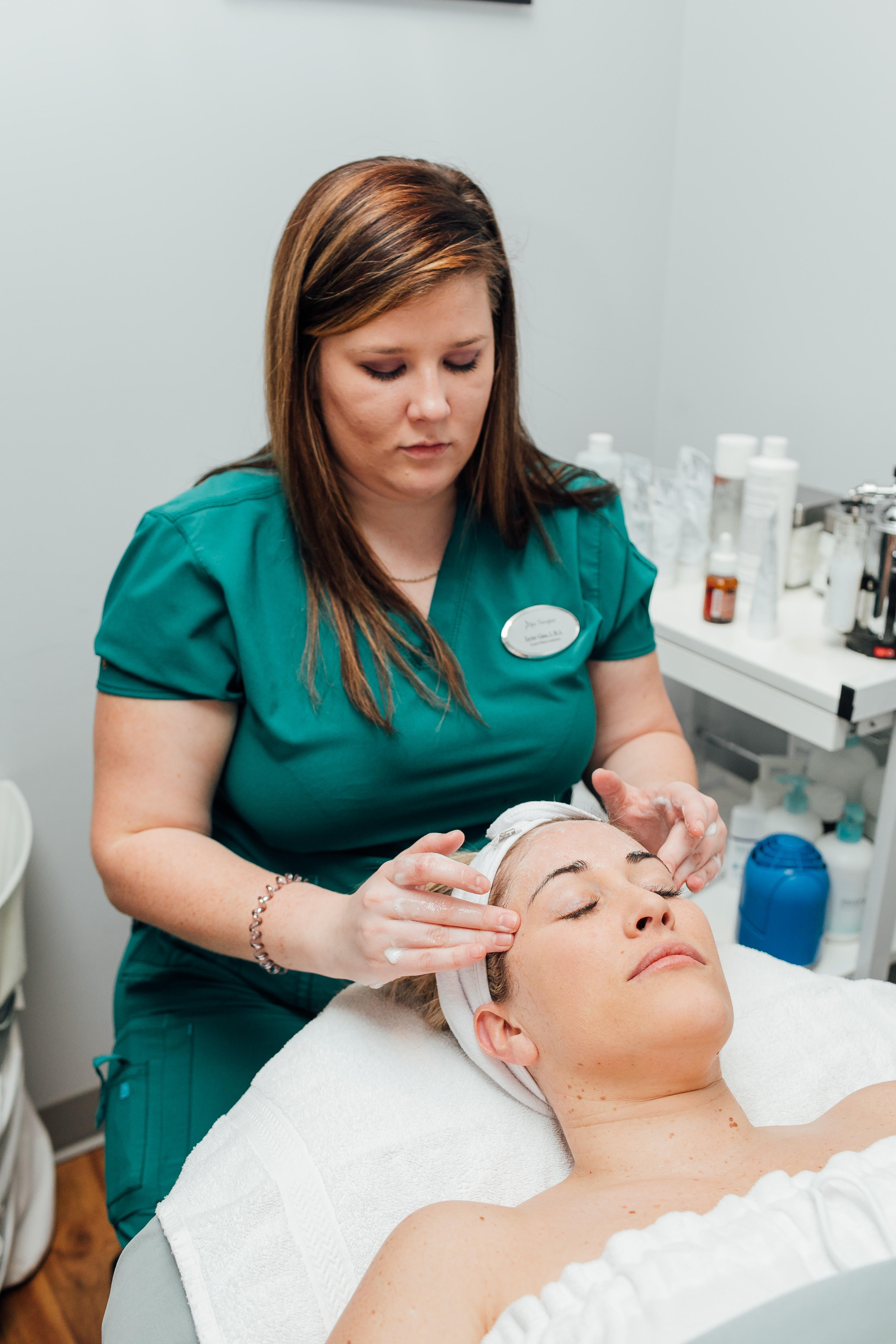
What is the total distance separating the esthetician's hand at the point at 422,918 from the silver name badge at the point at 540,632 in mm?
380

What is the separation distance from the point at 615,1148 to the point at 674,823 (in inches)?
12.6

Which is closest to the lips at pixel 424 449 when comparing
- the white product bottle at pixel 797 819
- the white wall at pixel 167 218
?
the white wall at pixel 167 218

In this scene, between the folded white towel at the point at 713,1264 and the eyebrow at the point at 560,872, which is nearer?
the folded white towel at the point at 713,1264

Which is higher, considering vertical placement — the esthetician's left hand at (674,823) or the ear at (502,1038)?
the esthetician's left hand at (674,823)

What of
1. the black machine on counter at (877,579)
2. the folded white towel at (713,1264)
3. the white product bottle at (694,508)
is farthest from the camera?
the white product bottle at (694,508)

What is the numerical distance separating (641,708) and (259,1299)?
2.54 feet

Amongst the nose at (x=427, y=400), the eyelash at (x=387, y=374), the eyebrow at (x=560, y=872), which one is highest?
the eyelash at (x=387, y=374)

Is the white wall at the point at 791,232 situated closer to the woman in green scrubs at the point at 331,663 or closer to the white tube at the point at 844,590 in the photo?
the white tube at the point at 844,590

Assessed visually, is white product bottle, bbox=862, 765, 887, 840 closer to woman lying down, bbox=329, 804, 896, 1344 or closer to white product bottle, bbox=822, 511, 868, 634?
white product bottle, bbox=822, 511, 868, 634

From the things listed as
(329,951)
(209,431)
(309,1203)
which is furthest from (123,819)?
(209,431)

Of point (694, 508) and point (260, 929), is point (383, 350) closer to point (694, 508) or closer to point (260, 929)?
point (260, 929)

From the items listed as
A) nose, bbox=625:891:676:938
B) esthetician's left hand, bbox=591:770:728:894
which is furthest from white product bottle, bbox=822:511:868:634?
nose, bbox=625:891:676:938

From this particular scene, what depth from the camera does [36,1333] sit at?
1.61 m

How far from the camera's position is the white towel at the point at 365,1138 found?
2.68 ft
